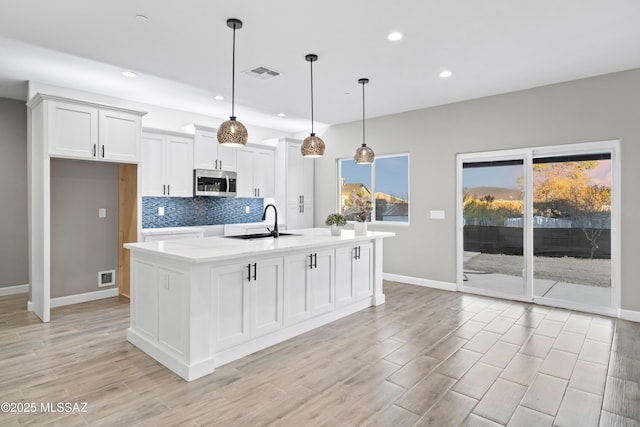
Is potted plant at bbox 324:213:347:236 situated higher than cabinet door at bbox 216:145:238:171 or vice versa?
cabinet door at bbox 216:145:238:171

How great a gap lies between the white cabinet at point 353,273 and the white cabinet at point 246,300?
2.97 ft

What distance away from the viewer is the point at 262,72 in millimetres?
4102

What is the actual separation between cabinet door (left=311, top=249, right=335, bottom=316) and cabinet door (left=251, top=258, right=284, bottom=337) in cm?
46

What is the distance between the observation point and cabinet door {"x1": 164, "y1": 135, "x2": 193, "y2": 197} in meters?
5.28

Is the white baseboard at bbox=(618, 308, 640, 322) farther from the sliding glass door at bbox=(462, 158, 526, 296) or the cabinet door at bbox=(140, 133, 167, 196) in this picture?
the cabinet door at bbox=(140, 133, 167, 196)

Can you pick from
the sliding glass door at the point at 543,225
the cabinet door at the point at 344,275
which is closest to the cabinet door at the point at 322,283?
the cabinet door at the point at 344,275

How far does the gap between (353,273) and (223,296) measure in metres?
1.78

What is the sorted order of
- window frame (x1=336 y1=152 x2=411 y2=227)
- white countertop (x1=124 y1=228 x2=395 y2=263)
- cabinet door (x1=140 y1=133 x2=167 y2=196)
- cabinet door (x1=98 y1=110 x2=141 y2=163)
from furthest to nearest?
window frame (x1=336 y1=152 x2=411 y2=227), cabinet door (x1=140 y1=133 x2=167 y2=196), cabinet door (x1=98 y1=110 x2=141 y2=163), white countertop (x1=124 y1=228 x2=395 y2=263)

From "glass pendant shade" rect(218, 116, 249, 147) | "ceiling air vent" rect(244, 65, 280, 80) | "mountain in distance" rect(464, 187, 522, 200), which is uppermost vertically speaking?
"ceiling air vent" rect(244, 65, 280, 80)

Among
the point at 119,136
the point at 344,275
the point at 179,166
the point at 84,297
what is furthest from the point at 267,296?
the point at 179,166

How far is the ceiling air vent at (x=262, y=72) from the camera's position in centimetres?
398

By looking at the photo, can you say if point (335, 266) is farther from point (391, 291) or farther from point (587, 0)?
point (587, 0)

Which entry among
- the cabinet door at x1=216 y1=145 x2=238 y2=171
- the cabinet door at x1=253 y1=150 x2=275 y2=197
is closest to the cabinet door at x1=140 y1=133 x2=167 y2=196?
the cabinet door at x1=216 y1=145 x2=238 y2=171

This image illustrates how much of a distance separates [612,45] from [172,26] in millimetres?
4063
